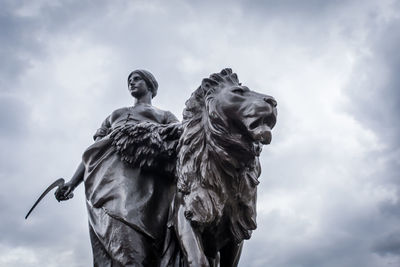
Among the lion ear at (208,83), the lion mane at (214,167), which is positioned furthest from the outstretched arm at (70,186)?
the lion ear at (208,83)

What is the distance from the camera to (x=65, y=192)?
5352 millimetres

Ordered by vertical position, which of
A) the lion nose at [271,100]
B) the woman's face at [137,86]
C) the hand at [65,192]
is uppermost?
the woman's face at [137,86]

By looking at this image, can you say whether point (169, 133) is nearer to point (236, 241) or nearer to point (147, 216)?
point (147, 216)

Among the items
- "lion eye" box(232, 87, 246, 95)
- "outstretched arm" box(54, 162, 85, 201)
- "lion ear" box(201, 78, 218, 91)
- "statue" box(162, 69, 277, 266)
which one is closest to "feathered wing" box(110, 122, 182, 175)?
"statue" box(162, 69, 277, 266)

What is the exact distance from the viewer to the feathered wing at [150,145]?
4.44m

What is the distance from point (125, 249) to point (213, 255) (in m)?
0.77

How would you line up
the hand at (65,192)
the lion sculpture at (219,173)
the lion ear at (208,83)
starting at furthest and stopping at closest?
1. the hand at (65,192)
2. the lion ear at (208,83)
3. the lion sculpture at (219,173)

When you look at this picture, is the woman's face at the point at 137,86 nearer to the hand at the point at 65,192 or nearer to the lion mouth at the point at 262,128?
the hand at the point at 65,192

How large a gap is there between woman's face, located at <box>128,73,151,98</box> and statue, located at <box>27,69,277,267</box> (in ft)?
2.49

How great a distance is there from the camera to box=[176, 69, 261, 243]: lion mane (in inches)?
151

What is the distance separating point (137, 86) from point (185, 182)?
79.4 inches

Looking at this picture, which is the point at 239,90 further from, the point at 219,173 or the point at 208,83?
the point at 219,173

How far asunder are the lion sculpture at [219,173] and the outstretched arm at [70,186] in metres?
1.62

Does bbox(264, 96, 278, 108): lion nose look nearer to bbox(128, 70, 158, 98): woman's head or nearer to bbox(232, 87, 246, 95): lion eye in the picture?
bbox(232, 87, 246, 95): lion eye
